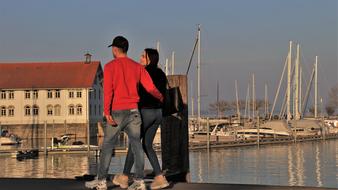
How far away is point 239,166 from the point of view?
46656mm

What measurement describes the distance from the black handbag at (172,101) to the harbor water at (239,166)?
85.5 ft

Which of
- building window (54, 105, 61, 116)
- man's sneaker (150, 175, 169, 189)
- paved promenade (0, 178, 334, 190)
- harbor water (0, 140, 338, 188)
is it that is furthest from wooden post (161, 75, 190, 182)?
building window (54, 105, 61, 116)

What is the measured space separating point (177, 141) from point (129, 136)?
1684mm

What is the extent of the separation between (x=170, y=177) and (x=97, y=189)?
1.60 metres

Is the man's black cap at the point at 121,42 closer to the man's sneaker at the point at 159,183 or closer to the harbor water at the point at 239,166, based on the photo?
the man's sneaker at the point at 159,183

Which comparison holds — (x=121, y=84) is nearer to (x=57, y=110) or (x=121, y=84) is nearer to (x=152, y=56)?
(x=152, y=56)

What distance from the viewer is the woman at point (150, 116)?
7484 mm

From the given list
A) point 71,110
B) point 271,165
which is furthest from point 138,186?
point 71,110

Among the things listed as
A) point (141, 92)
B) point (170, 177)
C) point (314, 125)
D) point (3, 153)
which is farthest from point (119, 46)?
point (314, 125)

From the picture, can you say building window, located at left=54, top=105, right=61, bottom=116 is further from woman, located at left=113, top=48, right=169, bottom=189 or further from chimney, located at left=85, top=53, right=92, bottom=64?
woman, located at left=113, top=48, right=169, bottom=189

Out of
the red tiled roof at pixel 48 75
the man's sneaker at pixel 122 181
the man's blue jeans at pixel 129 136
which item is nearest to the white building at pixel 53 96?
the red tiled roof at pixel 48 75

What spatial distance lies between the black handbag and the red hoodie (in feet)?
3.84

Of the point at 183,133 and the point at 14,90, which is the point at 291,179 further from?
the point at 14,90

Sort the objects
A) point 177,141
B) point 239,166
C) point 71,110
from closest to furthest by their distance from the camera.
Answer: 1. point 177,141
2. point 239,166
3. point 71,110
